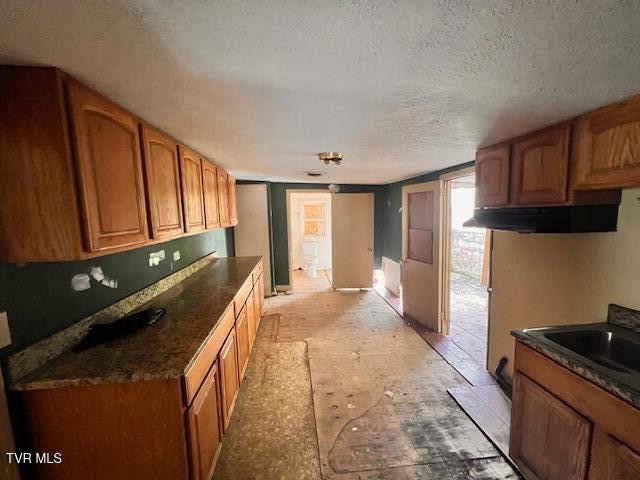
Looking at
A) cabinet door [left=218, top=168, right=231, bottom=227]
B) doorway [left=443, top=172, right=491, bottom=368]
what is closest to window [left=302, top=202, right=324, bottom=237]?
doorway [left=443, top=172, right=491, bottom=368]

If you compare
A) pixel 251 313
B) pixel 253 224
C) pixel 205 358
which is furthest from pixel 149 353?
pixel 253 224

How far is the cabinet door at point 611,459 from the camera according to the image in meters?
0.97

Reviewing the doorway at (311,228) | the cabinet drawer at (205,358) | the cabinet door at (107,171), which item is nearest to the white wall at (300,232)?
the doorway at (311,228)

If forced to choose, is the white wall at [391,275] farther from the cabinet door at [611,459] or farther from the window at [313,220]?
the cabinet door at [611,459]

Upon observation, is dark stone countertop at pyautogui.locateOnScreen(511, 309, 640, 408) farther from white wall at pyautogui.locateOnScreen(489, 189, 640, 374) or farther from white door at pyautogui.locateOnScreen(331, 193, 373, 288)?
white door at pyautogui.locateOnScreen(331, 193, 373, 288)

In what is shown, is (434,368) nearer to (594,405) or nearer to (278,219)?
(594,405)

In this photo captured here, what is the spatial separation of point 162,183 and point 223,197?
153 cm

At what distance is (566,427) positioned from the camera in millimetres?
1217

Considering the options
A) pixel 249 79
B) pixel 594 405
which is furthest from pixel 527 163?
pixel 249 79

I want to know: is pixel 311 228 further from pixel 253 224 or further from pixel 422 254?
pixel 422 254

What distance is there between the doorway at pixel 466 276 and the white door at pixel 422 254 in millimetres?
99

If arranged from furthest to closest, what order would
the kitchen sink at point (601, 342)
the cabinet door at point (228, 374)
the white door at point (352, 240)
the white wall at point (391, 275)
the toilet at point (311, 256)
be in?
the toilet at point (311, 256)
the white door at point (352, 240)
the white wall at point (391, 275)
the cabinet door at point (228, 374)
the kitchen sink at point (601, 342)

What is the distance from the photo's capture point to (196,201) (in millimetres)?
2277

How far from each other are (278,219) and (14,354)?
3995 mm
